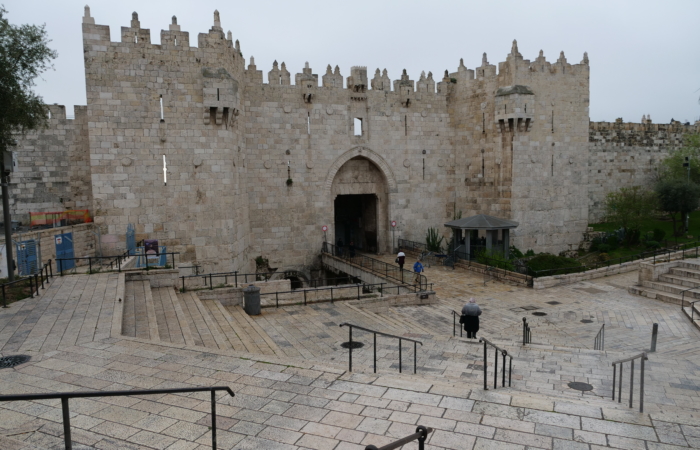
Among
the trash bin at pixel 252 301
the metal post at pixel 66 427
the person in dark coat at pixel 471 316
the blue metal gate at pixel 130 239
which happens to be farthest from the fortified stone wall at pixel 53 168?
the metal post at pixel 66 427

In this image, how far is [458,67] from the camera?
88.1 feet

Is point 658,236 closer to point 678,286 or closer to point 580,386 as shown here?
point 678,286

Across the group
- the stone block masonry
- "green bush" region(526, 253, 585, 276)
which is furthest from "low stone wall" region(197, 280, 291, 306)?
"green bush" region(526, 253, 585, 276)

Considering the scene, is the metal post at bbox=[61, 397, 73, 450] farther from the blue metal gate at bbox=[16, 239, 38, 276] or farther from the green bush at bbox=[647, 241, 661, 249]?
the green bush at bbox=[647, 241, 661, 249]

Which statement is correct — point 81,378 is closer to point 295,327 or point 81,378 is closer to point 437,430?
point 437,430

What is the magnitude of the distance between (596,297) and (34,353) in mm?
17118

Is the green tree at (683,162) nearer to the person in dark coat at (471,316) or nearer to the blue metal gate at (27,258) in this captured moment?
the person in dark coat at (471,316)

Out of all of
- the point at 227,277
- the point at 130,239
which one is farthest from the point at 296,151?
the point at 130,239

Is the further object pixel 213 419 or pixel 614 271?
pixel 614 271

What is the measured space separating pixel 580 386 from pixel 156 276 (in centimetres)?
1223

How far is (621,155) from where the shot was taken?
3188 cm

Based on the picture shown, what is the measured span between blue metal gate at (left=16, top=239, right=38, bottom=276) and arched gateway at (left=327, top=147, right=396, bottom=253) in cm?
1388

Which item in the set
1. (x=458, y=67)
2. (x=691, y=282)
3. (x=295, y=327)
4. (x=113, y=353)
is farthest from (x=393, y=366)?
(x=458, y=67)

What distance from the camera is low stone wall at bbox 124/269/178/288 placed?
1515 cm
